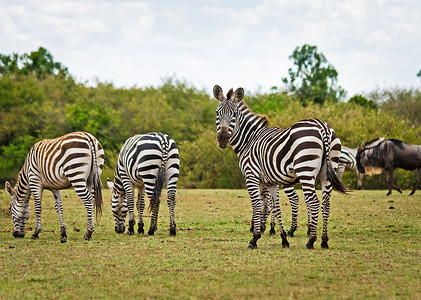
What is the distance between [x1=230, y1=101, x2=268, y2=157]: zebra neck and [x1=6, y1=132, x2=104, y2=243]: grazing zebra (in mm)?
2809

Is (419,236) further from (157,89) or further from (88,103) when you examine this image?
(157,89)

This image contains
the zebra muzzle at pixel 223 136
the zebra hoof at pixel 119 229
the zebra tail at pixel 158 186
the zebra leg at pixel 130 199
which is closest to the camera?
the zebra muzzle at pixel 223 136

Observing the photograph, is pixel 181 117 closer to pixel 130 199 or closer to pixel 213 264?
pixel 130 199

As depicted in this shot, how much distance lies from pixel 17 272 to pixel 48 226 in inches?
234

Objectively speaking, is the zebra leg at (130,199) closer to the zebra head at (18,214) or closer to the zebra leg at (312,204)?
the zebra head at (18,214)

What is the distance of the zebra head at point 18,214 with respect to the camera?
37.0 ft

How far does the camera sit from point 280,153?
28.8 feet

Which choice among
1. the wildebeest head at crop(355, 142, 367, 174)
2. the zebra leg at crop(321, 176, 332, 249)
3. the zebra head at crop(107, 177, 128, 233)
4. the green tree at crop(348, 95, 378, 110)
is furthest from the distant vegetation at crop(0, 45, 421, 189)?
the zebra leg at crop(321, 176, 332, 249)

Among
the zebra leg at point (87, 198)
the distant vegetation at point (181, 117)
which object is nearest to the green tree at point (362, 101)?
the distant vegetation at point (181, 117)

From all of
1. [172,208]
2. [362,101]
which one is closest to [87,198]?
[172,208]

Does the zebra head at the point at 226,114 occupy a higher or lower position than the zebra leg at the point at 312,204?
higher

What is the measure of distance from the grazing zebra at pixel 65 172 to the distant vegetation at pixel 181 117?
68.7 ft

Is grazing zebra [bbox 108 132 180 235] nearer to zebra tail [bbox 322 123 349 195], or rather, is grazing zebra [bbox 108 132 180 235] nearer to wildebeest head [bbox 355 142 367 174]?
zebra tail [bbox 322 123 349 195]

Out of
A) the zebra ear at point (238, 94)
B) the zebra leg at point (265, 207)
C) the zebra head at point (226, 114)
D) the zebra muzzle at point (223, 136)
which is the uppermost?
the zebra ear at point (238, 94)
